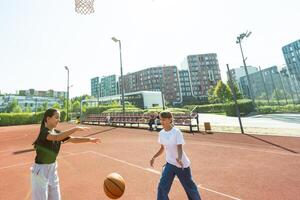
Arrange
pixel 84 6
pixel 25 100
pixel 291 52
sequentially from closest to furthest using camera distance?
pixel 84 6 → pixel 291 52 → pixel 25 100

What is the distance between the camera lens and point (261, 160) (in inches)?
305

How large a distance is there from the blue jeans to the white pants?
1784mm

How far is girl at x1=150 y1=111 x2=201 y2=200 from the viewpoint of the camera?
3.65m

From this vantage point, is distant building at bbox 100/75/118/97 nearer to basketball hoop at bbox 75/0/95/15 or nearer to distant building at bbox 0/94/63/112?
distant building at bbox 0/94/63/112

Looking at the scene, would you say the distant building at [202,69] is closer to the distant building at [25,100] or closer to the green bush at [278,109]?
the distant building at [25,100]

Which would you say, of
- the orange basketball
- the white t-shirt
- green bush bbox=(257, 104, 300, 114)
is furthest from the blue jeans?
green bush bbox=(257, 104, 300, 114)

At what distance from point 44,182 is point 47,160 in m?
0.32

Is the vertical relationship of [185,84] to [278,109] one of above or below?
above

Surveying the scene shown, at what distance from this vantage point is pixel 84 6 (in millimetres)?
8156

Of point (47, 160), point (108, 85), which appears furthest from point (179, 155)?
point (108, 85)

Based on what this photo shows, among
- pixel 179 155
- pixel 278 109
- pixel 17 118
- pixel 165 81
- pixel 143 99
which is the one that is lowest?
pixel 179 155

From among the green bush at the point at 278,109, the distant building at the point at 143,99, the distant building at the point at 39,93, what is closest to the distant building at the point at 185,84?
the distant building at the point at 143,99

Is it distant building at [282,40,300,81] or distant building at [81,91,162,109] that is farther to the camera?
distant building at [282,40,300,81]

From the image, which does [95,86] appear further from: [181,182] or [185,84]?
[181,182]
